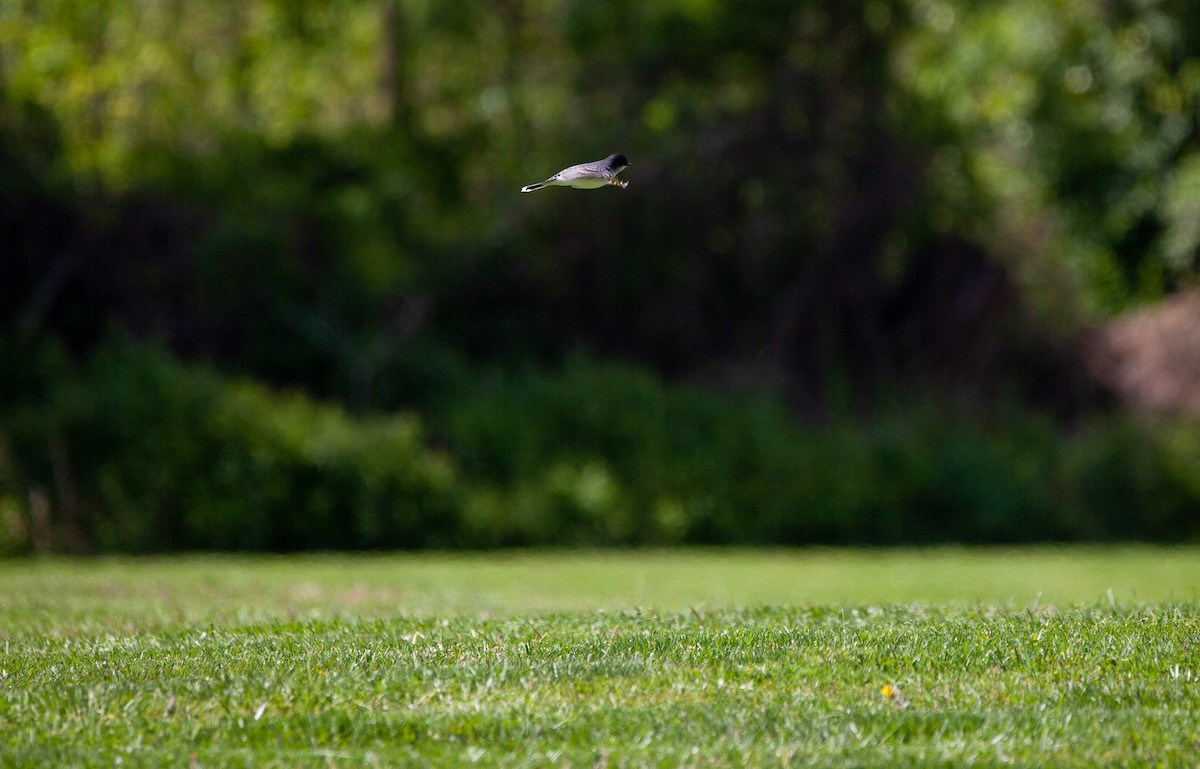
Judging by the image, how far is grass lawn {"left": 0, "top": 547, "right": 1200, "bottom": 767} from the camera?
5512mm

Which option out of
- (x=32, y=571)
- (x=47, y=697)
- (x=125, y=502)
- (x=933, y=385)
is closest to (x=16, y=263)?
(x=125, y=502)

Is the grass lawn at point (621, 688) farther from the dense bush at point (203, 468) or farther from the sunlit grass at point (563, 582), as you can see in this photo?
the dense bush at point (203, 468)

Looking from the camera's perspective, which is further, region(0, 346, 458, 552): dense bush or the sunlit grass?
region(0, 346, 458, 552): dense bush

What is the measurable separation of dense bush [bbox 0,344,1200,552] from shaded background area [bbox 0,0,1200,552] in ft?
0.24

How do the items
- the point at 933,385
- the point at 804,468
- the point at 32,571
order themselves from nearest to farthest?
1. the point at 32,571
2. the point at 804,468
3. the point at 933,385

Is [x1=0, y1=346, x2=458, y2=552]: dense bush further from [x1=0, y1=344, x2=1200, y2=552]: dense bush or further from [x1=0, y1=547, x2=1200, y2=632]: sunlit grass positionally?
[x1=0, y1=547, x2=1200, y2=632]: sunlit grass

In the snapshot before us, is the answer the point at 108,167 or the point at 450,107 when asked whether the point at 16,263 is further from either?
the point at 450,107

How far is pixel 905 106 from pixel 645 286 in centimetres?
712

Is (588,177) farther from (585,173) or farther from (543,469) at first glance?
(543,469)

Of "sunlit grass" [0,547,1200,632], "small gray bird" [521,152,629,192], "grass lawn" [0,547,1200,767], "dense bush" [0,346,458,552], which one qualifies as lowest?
"sunlit grass" [0,547,1200,632]

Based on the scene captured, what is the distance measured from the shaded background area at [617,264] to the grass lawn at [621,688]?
14583mm

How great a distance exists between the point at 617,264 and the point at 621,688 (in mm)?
23769

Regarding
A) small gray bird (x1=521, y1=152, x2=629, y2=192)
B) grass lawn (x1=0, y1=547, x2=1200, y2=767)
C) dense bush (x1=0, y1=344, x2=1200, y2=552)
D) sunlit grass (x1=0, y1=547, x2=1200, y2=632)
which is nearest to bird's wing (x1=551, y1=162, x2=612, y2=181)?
small gray bird (x1=521, y1=152, x2=629, y2=192)

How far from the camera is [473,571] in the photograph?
62.3 feet
